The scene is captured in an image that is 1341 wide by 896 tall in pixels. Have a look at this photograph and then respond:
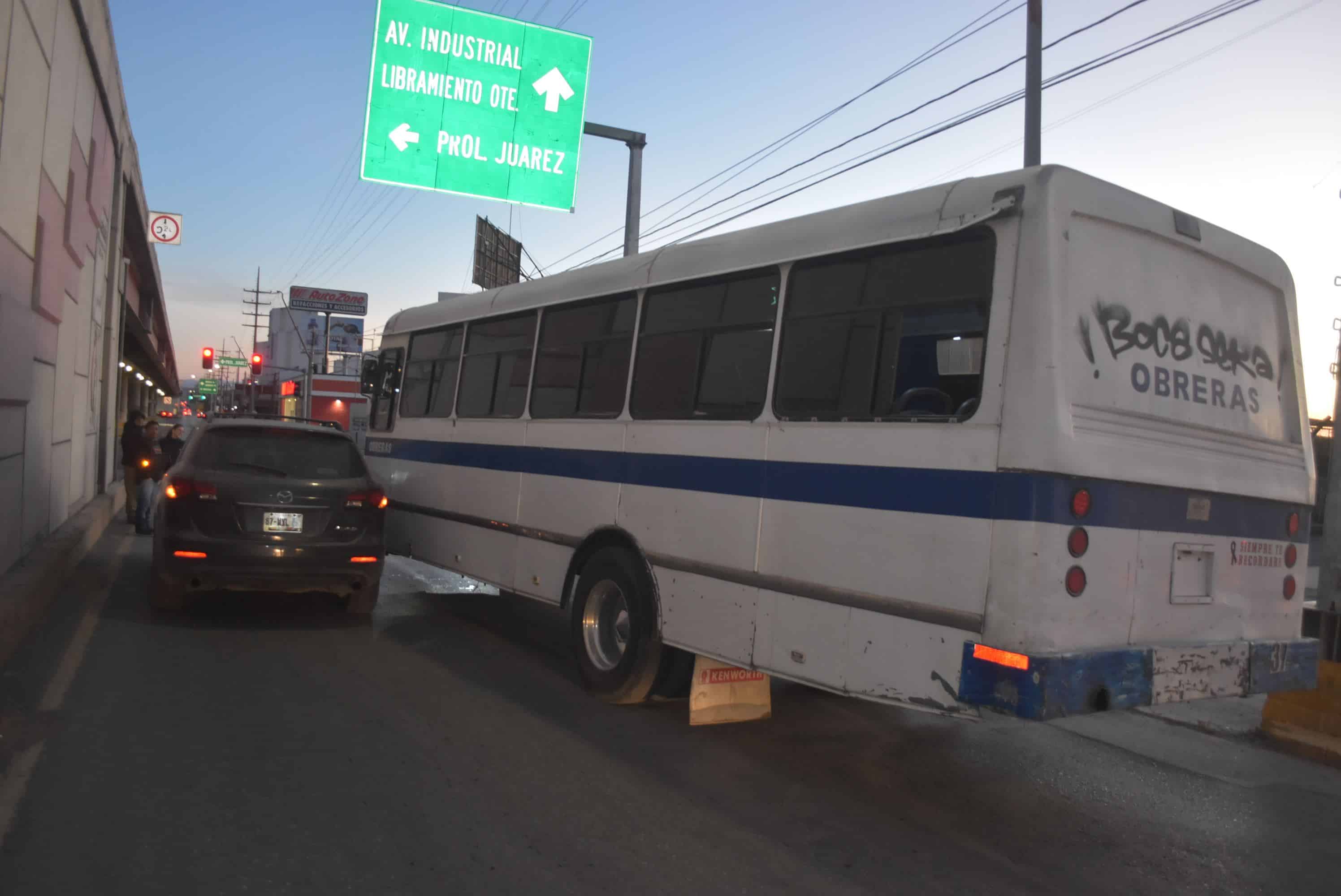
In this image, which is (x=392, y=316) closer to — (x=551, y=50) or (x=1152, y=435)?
(x=551, y=50)

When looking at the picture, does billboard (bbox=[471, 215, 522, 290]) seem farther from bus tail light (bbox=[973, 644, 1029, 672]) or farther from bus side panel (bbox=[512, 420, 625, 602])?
bus tail light (bbox=[973, 644, 1029, 672])

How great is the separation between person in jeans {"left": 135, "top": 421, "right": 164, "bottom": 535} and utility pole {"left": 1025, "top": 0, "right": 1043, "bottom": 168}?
12.5 metres

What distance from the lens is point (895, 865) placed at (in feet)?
14.3

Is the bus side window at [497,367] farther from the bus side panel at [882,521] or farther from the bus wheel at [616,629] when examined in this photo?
the bus side panel at [882,521]

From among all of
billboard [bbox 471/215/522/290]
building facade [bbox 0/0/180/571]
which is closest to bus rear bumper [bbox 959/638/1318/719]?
building facade [bbox 0/0/180/571]

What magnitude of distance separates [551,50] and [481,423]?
6.11 metres

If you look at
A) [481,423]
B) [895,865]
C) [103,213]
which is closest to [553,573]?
[481,423]

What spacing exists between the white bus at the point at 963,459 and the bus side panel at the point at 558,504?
0.23 ft

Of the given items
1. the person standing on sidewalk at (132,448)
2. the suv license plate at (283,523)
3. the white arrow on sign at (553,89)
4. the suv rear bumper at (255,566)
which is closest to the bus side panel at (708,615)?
the suv rear bumper at (255,566)

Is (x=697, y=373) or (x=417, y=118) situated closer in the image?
(x=697, y=373)

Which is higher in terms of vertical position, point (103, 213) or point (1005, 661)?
point (103, 213)

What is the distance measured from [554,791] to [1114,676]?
2663mm

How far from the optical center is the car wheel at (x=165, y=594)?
830 centimetres

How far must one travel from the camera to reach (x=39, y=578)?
8.90 m
